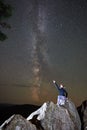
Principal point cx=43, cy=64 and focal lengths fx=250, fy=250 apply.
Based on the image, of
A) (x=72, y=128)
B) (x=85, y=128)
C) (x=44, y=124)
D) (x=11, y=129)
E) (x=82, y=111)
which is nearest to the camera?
(x=11, y=129)

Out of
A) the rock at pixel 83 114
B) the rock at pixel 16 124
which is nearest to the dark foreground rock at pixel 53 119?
the rock at pixel 16 124

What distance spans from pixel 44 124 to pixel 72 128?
3.48 meters

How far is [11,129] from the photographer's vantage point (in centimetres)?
2112

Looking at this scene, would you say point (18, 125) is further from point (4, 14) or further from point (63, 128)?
point (4, 14)

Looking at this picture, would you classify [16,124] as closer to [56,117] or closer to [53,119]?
[53,119]

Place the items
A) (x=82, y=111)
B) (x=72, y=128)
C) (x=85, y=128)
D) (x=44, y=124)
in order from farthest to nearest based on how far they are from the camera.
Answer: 1. (x=82, y=111)
2. (x=85, y=128)
3. (x=72, y=128)
4. (x=44, y=124)

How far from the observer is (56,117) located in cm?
2544

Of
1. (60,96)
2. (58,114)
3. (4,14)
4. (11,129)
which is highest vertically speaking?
(4,14)

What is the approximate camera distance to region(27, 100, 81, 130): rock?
2461 centimetres

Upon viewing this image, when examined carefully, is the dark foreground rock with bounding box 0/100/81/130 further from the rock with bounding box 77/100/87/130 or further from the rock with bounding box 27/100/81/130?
the rock with bounding box 77/100/87/130

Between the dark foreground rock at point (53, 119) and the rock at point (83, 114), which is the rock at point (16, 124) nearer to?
the dark foreground rock at point (53, 119)

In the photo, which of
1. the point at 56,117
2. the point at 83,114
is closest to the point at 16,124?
the point at 56,117

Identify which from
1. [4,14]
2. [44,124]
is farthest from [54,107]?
[4,14]

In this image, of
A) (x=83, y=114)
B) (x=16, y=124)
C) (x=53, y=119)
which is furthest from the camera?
(x=83, y=114)
